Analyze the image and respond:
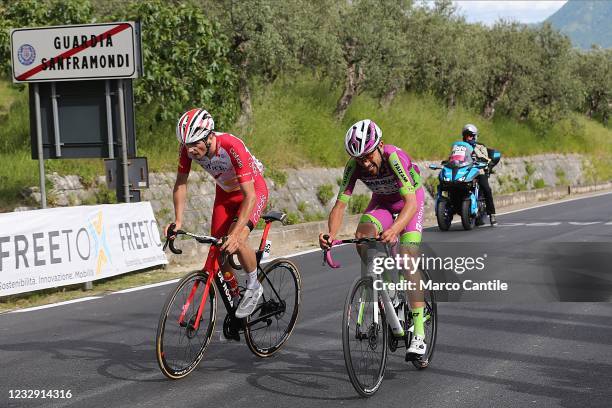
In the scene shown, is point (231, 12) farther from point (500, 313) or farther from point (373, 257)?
point (373, 257)

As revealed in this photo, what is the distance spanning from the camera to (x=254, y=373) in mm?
6902

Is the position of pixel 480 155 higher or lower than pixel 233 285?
higher

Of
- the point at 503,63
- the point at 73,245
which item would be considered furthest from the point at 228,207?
the point at 503,63

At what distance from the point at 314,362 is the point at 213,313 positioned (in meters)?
0.96

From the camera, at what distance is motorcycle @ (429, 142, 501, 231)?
18016 mm

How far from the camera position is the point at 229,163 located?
702 cm

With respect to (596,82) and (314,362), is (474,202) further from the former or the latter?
(596,82)

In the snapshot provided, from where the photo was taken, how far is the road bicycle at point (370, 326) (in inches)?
235

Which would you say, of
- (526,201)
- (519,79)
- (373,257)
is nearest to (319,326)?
(373,257)

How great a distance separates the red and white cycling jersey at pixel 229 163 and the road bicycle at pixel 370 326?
100 cm

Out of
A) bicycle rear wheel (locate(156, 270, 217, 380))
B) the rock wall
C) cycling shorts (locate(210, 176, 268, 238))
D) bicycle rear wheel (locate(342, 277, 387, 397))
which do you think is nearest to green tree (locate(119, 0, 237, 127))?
the rock wall

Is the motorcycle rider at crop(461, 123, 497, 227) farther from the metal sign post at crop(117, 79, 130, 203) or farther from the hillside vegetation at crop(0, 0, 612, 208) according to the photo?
the metal sign post at crop(117, 79, 130, 203)

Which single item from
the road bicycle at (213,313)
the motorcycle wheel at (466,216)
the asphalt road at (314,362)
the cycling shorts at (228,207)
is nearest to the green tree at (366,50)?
the motorcycle wheel at (466,216)

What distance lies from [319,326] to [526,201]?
22255mm
